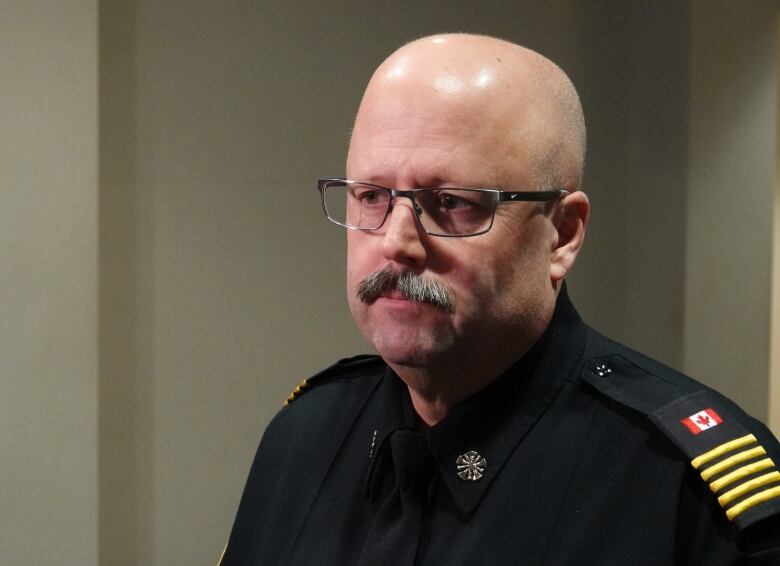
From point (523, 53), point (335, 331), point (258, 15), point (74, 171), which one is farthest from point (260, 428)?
point (523, 53)

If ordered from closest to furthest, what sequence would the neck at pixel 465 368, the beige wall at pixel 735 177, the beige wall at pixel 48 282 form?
the neck at pixel 465 368, the beige wall at pixel 48 282, the beige wall at pixel 735 177

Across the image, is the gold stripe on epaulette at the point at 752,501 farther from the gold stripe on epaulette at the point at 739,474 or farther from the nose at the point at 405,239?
the nose at the point at 405,239

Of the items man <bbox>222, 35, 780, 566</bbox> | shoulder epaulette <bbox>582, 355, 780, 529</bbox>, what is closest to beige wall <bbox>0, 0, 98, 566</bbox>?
man <bbox>222, 35, 780, 566</bbox>

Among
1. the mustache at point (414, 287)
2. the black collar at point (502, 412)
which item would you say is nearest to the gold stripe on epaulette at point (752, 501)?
the black collar at point (502, 412)

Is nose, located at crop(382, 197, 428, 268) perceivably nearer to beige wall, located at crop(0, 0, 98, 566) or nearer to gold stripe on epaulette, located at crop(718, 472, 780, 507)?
gold stripe on epaulette, located at crop(718, 472, 780, 507)

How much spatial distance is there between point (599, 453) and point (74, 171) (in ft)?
4.30

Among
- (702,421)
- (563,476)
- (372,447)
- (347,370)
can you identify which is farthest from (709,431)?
(347,370)

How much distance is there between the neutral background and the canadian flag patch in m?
1.28

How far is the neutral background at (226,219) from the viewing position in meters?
1.81

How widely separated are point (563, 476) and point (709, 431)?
0.15 m

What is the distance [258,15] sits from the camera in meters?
1.99

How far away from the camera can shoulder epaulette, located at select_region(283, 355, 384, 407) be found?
1.23m

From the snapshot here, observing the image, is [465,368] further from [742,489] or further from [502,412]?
[742,489]

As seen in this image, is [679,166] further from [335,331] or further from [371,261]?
[371,261]
